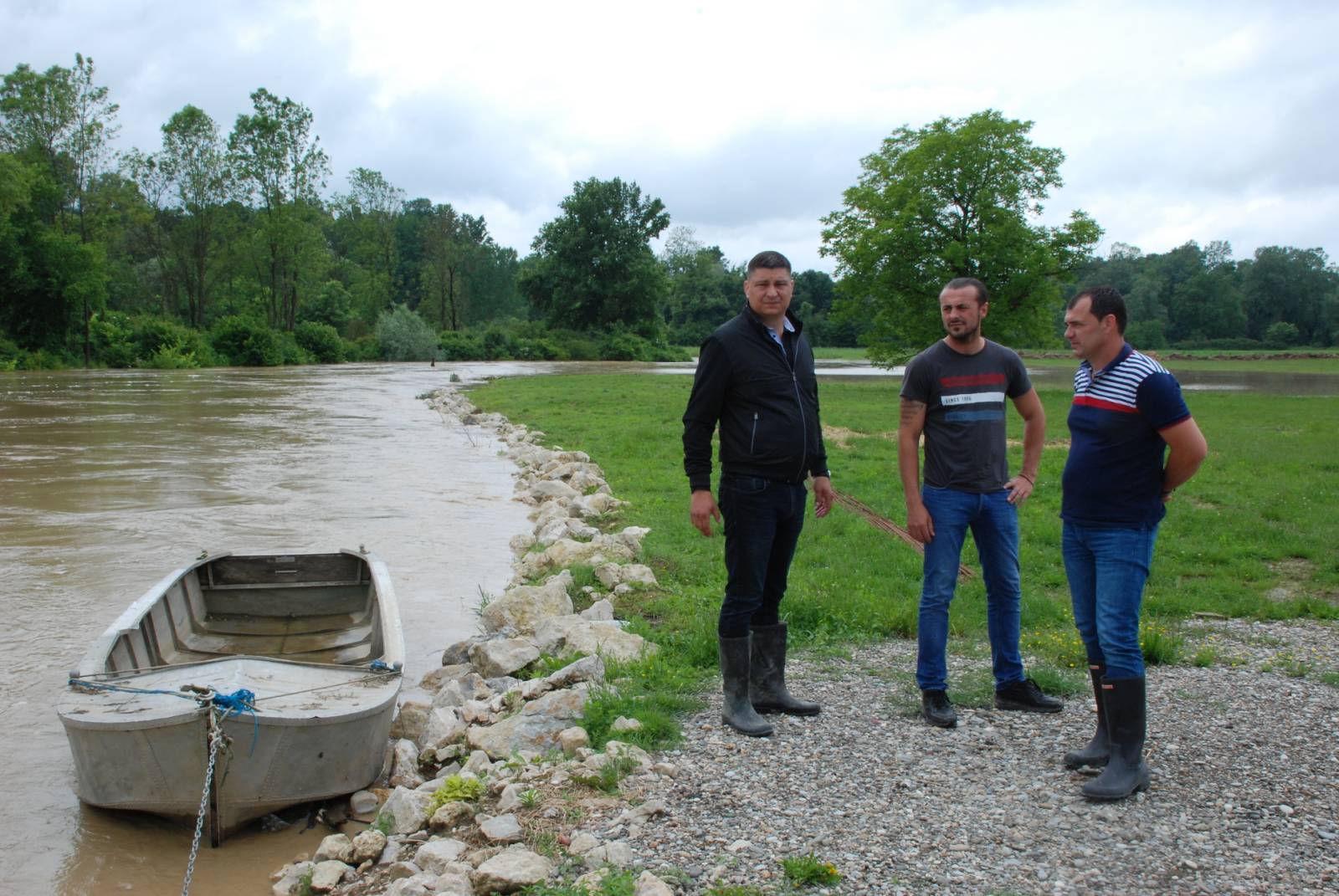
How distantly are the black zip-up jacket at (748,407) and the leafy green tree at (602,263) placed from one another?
2739 inches

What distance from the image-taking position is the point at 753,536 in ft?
15.2

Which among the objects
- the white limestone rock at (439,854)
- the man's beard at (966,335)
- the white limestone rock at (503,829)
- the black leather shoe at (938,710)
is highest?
the man's beard at (966,335)

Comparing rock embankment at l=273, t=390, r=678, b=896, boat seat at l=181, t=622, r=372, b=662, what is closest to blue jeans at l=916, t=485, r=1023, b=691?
rock embankment at l=273, t=390, r=678, b=896

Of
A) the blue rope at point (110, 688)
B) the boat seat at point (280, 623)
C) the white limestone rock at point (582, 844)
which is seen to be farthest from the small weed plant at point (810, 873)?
the boat seat at point (280, 623)

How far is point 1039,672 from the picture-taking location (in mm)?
5508

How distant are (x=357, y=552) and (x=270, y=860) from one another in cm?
398

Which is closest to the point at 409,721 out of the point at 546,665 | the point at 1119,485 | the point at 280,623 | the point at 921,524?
the point at 546,665

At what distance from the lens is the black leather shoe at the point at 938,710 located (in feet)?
15.8

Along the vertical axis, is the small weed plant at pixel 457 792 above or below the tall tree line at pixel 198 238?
below

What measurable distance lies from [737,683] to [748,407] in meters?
1.35

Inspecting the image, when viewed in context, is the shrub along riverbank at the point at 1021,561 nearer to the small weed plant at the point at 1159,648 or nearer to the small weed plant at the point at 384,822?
the small weed plant at the point at 1159,648

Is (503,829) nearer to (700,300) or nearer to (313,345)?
(313,345)

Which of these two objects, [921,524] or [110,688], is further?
[110,688]

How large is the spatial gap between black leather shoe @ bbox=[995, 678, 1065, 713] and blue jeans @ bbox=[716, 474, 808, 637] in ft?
4.31
